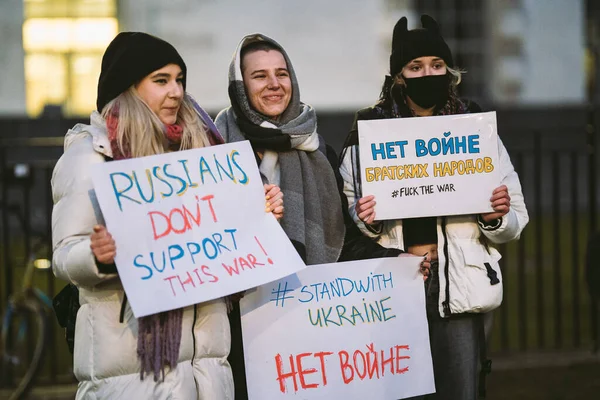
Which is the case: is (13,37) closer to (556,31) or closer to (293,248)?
(556,31)

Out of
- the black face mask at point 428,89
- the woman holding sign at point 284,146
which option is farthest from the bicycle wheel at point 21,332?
the black face mask at point 428,89

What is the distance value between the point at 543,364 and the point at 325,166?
3740 mm

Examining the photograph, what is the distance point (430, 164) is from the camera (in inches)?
157

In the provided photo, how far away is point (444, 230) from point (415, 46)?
78 centimetres

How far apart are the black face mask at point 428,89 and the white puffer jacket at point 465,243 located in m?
0.32

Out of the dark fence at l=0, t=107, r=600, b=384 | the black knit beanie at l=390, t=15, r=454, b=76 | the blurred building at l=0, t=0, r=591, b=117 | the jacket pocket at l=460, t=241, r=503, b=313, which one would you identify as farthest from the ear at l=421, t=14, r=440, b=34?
the blurred building at l=0, t=0, r=591, b=117

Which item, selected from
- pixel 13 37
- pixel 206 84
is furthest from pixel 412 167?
pixel 13 37

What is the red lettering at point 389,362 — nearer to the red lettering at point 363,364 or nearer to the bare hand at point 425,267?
the red lettering at point 363,364

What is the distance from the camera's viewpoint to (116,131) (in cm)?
322

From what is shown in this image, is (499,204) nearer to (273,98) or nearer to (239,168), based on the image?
(273,98)

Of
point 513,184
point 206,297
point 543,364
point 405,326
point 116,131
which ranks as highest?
point 116,131

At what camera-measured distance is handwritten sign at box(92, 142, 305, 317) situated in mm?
3148

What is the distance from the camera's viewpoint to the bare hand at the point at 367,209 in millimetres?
3857

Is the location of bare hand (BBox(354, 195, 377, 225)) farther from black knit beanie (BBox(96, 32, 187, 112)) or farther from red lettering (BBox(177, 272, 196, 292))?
black knit beanie (BBox(96, 32, 187, 112))
